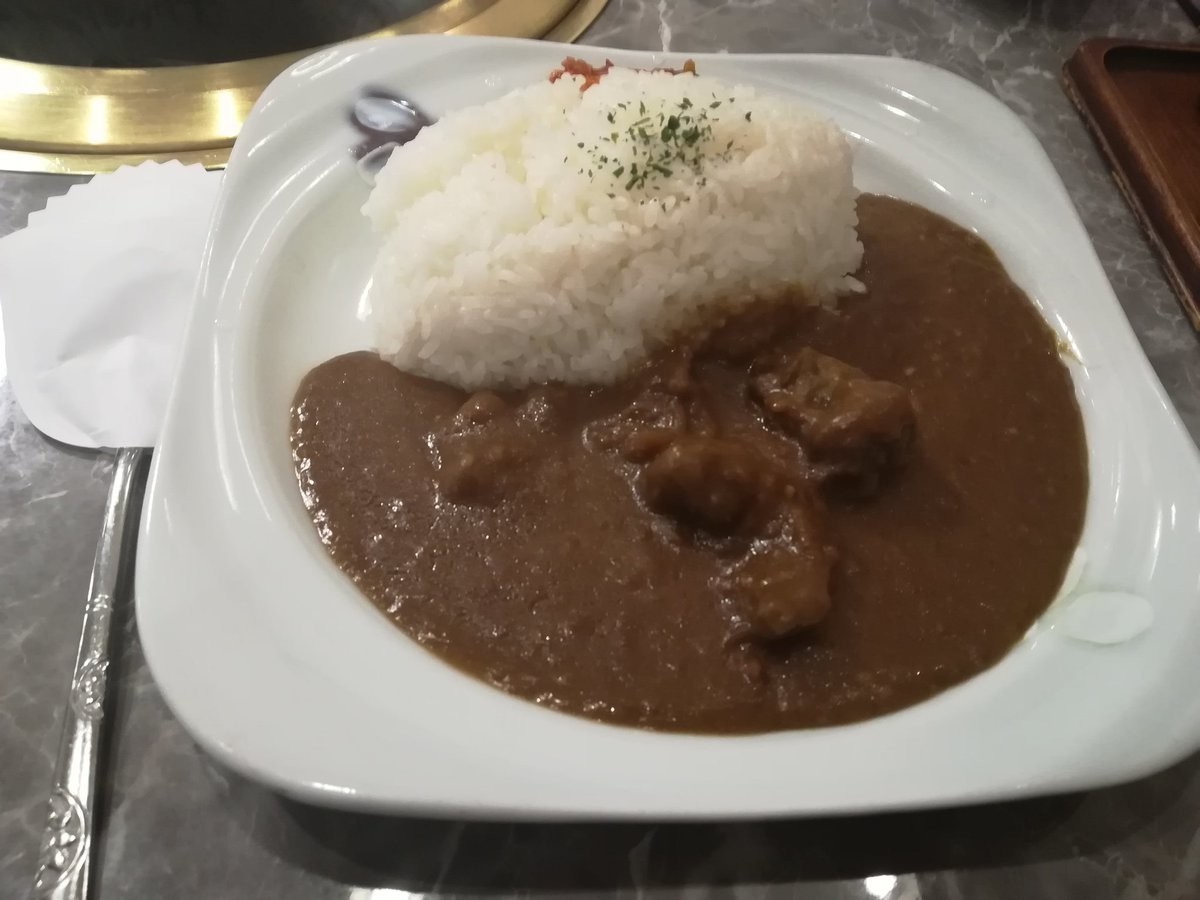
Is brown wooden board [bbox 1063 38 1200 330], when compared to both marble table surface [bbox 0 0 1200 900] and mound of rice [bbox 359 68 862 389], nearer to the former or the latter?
mound of rice [bbox 359 68 862 389]

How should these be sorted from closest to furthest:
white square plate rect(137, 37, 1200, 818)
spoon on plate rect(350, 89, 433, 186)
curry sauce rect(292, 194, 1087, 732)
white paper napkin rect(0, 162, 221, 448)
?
white square plate rect(137, 37, 1200, 818) → curry sauce rect(292, 194, 1087, 732) → white paper napkin rect(0, 162, 221, 448) → spoon on plate rect(350, 89, 433, 186)

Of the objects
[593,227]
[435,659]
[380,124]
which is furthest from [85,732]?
[380,124]

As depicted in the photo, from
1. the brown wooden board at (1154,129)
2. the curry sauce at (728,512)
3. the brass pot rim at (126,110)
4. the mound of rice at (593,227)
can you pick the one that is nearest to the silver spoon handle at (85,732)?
the curry sauce at (728,512)

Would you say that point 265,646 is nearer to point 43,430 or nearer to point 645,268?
point 43,430

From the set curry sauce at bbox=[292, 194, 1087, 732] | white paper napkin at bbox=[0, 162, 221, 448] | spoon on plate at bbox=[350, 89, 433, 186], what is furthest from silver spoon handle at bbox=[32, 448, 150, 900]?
spoon on plate at bbox=[350, 89, 433, 186]

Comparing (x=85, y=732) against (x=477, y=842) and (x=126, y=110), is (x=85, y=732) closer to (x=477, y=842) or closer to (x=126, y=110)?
(x=477, y=842)

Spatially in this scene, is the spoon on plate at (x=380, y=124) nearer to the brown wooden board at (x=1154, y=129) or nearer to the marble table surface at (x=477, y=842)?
the marble table surface at (x=477, y=842)
